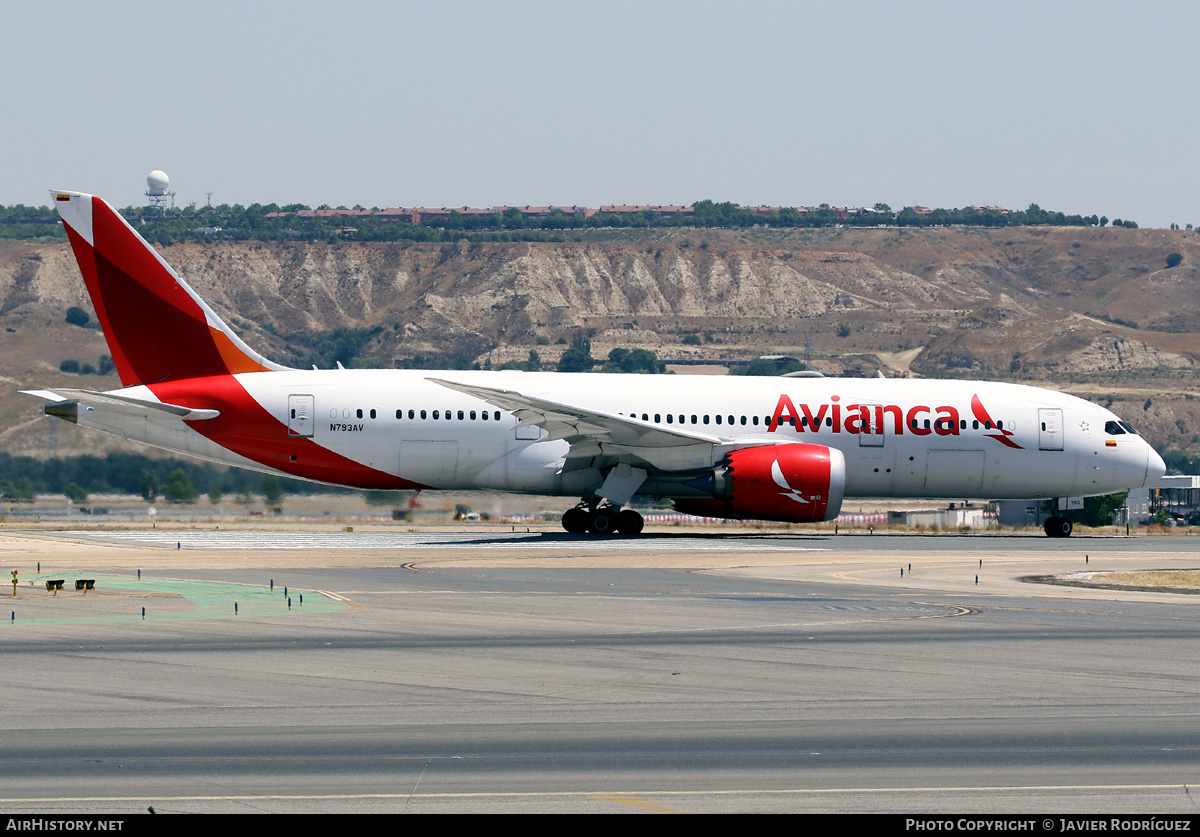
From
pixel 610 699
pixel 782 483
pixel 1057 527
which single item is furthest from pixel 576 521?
pixel 610 699

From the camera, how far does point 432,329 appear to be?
178m

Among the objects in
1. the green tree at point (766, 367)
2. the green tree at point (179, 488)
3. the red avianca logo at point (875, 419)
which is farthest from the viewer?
the green tree at point (766, 367)

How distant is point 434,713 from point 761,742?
10.4 feet

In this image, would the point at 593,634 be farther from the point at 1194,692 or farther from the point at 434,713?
the point at 1194,692

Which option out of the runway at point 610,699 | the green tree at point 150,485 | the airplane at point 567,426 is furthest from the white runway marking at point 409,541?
the runway at point 610,699

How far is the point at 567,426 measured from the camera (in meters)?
33.6

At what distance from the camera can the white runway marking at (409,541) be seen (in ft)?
104

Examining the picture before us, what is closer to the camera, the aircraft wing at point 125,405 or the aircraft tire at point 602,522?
the aircraft wing at point 125,405

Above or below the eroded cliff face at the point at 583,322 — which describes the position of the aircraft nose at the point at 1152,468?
below

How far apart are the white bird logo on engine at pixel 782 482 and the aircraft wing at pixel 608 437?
179 cm

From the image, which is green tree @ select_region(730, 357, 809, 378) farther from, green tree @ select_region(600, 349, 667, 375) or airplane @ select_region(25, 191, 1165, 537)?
airplane @ select_region(25, 191, 1165, 537)

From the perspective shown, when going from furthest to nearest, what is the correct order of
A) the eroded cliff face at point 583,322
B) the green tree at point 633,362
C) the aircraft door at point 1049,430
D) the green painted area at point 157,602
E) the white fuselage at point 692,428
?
the eroded cliff face at point 583,322, the green tree at point 633,362, the aircraft door at point 1049,430, the white fuselage at point 692,428, the green painted area at point 157,602

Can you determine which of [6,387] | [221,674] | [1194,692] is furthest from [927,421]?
[6,387]

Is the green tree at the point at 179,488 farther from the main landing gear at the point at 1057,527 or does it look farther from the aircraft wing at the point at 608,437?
the main landing gear at the point at 1057,527
